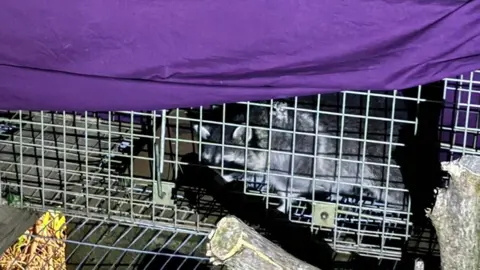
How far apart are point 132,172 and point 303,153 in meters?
0.50

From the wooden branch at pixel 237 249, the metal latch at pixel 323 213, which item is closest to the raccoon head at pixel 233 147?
the metal latch at pixel 323 213

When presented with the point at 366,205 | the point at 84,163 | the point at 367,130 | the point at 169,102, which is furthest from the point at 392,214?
the point at 84,163

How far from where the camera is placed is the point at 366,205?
7.78 ft

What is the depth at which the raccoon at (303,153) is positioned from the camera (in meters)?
2.30

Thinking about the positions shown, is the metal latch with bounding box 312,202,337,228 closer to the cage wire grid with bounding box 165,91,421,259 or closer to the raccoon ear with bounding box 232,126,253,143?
the cage wire grid with bounding box 165,91,421,259

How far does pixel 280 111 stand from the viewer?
90.4 inches

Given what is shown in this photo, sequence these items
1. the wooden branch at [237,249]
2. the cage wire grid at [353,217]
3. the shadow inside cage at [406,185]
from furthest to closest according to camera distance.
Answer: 1. the cage wire grid at [353,217]
2. the shadow inside cage at [406,185]
3. the wooden branch at [237,249]

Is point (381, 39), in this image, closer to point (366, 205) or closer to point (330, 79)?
point (330, 79)

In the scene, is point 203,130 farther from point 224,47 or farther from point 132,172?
point 224,47

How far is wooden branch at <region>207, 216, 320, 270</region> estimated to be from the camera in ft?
5.67

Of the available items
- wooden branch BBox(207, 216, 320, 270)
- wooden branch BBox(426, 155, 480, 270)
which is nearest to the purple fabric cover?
wooden branch BBox(426, 155, 480, 270)

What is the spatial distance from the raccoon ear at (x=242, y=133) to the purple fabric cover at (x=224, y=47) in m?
0.25

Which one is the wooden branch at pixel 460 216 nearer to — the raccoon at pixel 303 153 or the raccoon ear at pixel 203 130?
the raccoon at pixel 303 153

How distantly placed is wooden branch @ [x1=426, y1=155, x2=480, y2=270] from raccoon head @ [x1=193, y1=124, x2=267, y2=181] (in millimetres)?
644
